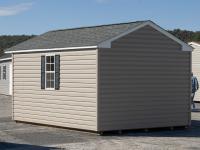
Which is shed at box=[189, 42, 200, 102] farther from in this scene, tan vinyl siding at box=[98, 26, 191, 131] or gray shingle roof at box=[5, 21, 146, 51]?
tan vinyl siding at box=[98, 26, 191, 131]

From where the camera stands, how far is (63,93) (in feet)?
58.6

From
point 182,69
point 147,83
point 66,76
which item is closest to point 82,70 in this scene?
point 66,76

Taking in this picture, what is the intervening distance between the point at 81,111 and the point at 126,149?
3.59 meters

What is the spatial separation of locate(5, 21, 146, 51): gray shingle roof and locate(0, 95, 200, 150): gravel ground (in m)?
2.56

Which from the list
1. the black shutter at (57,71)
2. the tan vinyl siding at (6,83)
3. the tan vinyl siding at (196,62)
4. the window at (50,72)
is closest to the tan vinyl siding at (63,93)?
the black shutter at (57,71)

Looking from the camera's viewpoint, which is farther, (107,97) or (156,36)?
(156,36)

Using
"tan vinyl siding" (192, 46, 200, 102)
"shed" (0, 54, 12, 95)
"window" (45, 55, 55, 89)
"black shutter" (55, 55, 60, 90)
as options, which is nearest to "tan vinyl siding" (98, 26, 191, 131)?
"black shutter" (55, 55, 60, 90)

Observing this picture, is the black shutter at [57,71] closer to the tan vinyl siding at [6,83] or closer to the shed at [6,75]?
the shed at [6,75]

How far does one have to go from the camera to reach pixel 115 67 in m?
16.8

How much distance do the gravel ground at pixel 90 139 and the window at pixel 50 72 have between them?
135cm

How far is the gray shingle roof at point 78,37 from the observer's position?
56.3 feet

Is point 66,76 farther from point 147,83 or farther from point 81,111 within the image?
point 147,83

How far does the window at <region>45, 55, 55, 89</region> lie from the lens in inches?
723

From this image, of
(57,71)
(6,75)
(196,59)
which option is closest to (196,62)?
(196,59)
